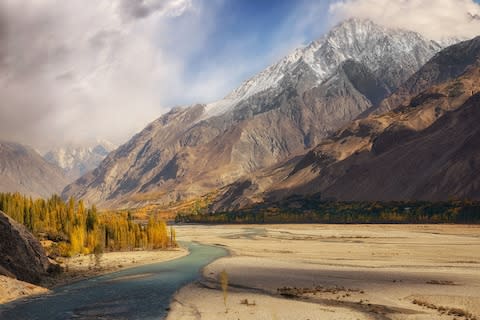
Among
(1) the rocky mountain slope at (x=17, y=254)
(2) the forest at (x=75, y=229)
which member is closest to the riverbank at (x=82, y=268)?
(1) the rocky mountain slope at (x=17, y=254)

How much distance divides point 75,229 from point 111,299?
155ft

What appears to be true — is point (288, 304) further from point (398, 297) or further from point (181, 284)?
point (181, 284)

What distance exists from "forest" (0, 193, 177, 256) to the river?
2620 cm

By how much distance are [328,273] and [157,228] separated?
6109cm

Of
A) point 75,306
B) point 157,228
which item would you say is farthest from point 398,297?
point 157,228

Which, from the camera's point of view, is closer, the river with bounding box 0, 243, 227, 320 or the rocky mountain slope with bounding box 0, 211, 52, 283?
the river with bounding box 0, 243, 227, 320

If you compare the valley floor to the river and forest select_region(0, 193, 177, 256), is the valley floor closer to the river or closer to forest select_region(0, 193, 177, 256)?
the river

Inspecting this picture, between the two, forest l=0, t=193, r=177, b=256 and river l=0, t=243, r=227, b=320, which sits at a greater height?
forest l=0, t=193, r=177, b=256

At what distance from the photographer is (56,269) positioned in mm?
63094

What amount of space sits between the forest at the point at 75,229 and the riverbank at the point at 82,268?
3.90 meters

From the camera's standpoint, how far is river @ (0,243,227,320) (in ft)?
131

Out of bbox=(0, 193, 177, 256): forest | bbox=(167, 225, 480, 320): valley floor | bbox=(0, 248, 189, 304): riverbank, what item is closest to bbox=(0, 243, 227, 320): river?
bbox=(0, 248, 189, 304): riverbank

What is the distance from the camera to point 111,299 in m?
46.9

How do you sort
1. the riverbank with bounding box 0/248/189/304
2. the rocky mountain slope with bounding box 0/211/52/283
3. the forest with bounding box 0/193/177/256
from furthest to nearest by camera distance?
the forest with bounding box 0/193/177/256
the rocky mountain slope with bounding box 0/211/52/283
the riverbank with bounding box 0/248/189/304
